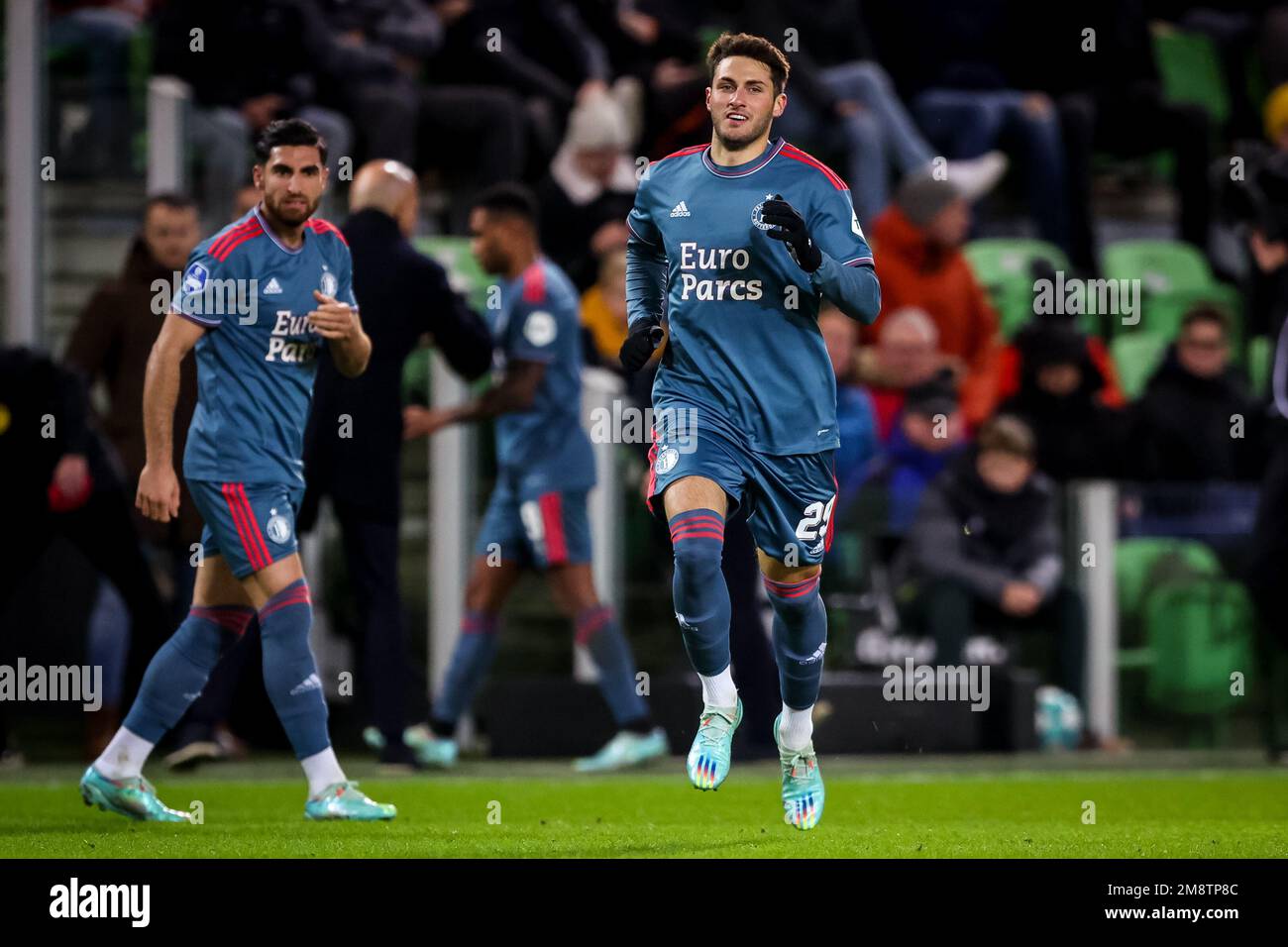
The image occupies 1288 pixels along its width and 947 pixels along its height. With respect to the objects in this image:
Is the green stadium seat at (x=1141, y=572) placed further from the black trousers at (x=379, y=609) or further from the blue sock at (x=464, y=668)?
the black trousers at (x=379, y=609)

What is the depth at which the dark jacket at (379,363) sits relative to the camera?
9508mm

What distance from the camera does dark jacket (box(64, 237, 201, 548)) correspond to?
9.96 meters

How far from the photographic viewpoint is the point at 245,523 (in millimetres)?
7020

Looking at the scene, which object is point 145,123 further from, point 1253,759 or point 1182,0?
point 1182,0

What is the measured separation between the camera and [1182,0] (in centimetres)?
1708

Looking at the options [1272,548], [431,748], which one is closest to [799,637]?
[431,748]

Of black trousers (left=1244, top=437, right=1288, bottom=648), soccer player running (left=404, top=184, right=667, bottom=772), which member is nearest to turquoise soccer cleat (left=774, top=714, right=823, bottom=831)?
soccer player running (left=404, top=184, right=667, bottom=772)

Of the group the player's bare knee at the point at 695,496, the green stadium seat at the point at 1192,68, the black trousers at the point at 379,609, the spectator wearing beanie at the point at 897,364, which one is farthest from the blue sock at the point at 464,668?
the green stadium seat at the point at 1192,68

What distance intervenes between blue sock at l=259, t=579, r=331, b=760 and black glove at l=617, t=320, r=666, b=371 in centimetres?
135

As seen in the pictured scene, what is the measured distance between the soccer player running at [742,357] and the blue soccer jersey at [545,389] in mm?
3133

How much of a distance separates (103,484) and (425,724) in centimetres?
188

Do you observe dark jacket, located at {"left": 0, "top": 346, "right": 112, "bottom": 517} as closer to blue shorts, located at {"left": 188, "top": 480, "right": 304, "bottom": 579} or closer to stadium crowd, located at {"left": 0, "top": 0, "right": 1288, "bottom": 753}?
stadium crowd, located at {"left": 0, "top": 0, "right": 1288, "bottom": 753}

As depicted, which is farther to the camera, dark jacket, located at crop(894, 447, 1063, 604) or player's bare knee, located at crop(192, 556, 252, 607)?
dark jacket, located at crop(894, 447, 1063, 604)
